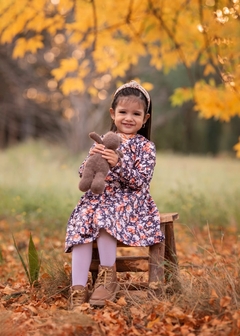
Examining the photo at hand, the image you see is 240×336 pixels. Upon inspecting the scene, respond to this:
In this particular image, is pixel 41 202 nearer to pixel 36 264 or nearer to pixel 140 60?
pixel 36 264

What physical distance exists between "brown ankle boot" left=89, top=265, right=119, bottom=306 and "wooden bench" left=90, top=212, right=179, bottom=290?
0.53 feet

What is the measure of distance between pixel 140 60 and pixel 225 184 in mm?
8362

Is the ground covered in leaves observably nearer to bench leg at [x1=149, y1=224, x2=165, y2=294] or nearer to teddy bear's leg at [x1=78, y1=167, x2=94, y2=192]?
bench leg at [x1=149, y1=224, x2=165, y2=294]

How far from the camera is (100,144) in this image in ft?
10.7

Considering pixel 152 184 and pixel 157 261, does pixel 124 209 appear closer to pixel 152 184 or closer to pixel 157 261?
pixel 157 261

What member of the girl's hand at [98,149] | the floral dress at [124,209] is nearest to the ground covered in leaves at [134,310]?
the floral dress at [124,209]

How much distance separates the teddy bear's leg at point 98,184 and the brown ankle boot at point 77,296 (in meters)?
0.62

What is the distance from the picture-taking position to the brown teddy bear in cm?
311

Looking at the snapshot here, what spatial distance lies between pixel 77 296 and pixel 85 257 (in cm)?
24

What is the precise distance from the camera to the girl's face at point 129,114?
3.50 m

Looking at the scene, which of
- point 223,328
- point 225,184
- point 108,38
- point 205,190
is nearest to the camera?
point 223,328

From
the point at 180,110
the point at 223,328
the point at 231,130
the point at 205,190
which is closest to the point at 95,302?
the point at 223,328

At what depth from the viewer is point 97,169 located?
3.18 m

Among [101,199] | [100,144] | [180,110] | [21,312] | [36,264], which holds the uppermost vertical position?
[180,110]
